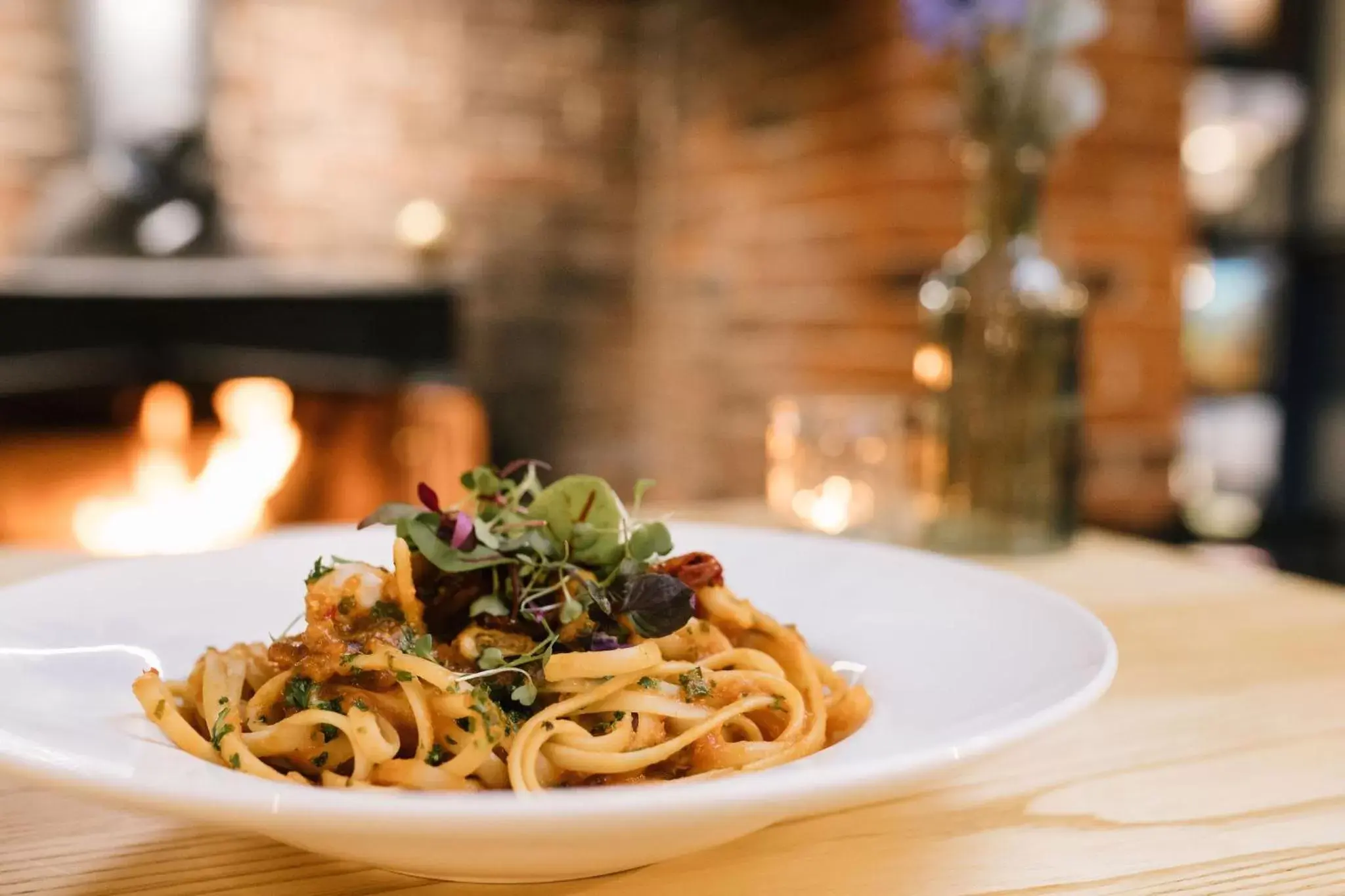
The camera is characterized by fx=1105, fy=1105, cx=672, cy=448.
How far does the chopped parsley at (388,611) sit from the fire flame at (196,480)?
2274 mm

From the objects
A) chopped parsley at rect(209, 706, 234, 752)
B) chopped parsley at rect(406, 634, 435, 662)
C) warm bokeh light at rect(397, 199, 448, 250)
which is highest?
warm bokeh light at rect(397, 199, 448, 250)

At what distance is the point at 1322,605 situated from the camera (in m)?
1.05

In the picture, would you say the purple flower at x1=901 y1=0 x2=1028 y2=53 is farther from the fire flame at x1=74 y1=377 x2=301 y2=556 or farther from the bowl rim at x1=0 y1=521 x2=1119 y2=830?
the fire flame at x1=74 y1=377 x2=301 y2=556

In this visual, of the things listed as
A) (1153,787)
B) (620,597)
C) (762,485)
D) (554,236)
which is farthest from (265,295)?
(1153,787)

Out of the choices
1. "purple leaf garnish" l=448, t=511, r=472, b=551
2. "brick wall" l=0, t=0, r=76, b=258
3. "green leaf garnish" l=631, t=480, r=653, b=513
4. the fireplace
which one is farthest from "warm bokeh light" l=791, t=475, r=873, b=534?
"brick wall" l=0, t=0, r=76, b=258

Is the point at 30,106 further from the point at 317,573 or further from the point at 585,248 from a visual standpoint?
the point at 317,573

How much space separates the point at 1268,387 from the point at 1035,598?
290 cm

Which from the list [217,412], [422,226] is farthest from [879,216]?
[217,412]

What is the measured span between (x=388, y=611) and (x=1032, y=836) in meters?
0.36

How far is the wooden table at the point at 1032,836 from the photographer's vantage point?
0.50 meters

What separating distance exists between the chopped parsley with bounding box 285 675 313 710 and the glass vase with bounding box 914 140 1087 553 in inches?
33.4

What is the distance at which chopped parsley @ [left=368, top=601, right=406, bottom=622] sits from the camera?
2.00ft

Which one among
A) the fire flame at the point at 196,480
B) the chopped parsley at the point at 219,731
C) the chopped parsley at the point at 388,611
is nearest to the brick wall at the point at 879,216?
the fire flame at the point at 196,480

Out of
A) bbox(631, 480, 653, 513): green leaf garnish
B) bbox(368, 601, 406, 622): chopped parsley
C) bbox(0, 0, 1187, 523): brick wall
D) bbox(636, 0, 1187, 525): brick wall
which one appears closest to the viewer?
bbox(368, 601, 406, 622): chopped parsley
